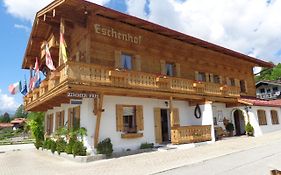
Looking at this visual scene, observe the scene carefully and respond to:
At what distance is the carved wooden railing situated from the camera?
11.4m

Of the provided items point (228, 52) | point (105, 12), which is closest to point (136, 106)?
point (105, 12)

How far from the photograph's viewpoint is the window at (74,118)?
45.4 feet

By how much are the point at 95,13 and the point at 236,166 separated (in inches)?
381

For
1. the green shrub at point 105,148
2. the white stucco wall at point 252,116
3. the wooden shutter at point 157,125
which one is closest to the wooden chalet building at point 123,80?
the wooden shutter at point 157,125

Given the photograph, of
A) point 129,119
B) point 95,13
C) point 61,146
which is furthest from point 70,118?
Answer: point 95,13

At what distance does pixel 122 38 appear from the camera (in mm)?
15055

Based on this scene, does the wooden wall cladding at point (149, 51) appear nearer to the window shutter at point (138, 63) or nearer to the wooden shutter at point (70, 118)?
the window shutter at point (138, 63)

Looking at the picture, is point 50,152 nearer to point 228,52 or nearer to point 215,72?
point 215,72

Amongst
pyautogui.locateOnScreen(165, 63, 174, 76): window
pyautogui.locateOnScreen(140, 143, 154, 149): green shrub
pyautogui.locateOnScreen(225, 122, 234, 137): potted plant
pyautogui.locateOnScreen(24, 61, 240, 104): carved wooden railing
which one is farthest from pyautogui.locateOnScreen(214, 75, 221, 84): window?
pyautogui.locateOnScreen(140, 143, 154, 149): green shrub

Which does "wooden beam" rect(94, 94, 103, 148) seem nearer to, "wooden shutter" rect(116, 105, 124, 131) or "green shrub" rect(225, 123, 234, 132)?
"wooden shutter" rect(116, 105, 124, 131)

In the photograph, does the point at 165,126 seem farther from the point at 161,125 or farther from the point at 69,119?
the point at 69,119

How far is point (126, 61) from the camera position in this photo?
50.2ft

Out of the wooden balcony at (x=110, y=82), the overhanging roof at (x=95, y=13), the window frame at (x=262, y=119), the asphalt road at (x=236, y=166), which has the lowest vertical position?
the asphalt road at (x=236, y=166)

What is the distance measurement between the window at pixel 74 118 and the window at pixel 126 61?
11.6ft
